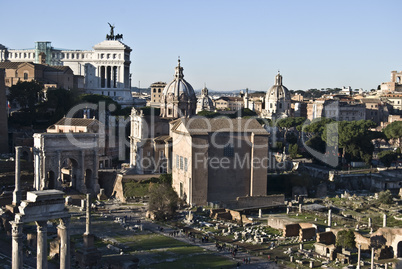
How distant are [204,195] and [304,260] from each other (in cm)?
1384

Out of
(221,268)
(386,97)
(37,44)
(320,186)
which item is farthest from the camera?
(386,97)

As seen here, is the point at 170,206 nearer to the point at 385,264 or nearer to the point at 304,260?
the point at 304,260

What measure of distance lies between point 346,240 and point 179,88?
89.7ft

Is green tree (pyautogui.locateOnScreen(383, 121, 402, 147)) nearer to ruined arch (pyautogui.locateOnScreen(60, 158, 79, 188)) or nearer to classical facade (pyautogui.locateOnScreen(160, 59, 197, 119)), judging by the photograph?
classical facade (pyautogui.locateOnScreen(160, 59, 197, 119))

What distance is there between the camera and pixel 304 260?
28156 millimetres

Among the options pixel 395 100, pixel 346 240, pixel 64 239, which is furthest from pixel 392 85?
pixel 64 239

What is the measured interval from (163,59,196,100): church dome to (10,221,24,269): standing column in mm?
33583

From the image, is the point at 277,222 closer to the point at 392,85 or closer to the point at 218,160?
the point at 218,160

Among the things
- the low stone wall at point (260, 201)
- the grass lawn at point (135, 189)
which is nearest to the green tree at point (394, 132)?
the low stone wall at point (260, 201)

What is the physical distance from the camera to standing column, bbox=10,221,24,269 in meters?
19.8

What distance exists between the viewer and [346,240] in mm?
29562

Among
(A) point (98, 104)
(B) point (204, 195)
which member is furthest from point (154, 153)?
(A) point (98, 104)

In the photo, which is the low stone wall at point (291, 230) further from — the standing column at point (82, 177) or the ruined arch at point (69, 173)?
the ruined arch at point (69, 173)

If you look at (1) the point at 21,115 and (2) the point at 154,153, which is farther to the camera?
(1) the point at 21,115
